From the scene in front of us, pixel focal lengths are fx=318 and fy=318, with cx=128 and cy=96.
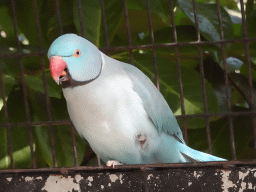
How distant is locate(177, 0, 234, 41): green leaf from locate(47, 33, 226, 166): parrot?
36 centimetres

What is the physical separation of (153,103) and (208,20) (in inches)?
18.3

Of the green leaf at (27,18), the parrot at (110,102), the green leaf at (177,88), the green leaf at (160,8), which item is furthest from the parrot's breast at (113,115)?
the green leaf at (27,18)

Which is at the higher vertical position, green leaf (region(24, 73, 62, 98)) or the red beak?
green leaf (region(24, 73, 62, 98))

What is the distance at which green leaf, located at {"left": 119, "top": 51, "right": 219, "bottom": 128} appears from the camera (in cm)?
103

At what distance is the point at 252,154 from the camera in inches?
48.9

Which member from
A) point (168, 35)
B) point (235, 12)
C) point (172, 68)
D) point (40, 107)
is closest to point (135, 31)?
point (168, 35)

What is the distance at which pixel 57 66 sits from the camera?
0.66 meters

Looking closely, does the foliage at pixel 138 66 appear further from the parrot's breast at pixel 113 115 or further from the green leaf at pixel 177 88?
the parrot's breast at pixel 113 115

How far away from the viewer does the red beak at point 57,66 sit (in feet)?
2.16

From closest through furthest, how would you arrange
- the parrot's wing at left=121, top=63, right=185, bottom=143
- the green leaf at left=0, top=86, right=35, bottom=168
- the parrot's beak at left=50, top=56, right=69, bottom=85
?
1. the parrot's beak at left=50, top=56, right=69, bottom=85
2. the parrot's wing at left=121, top=63, right=185, bottom=143
3. the green leaf at left=0, top=86, right=35, bottom=168

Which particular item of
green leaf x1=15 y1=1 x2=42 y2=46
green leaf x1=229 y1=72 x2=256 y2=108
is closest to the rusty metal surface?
green leaf x1=229 y1=72 x2=256 y2=108

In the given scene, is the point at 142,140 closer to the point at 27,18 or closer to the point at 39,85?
the point at 39,85

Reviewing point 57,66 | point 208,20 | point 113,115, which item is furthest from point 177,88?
point 57,66

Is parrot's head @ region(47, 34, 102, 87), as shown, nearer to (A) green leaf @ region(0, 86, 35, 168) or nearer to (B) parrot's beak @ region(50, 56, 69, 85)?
(B) parrot's beak @ region(50, 56, 69, 85)
